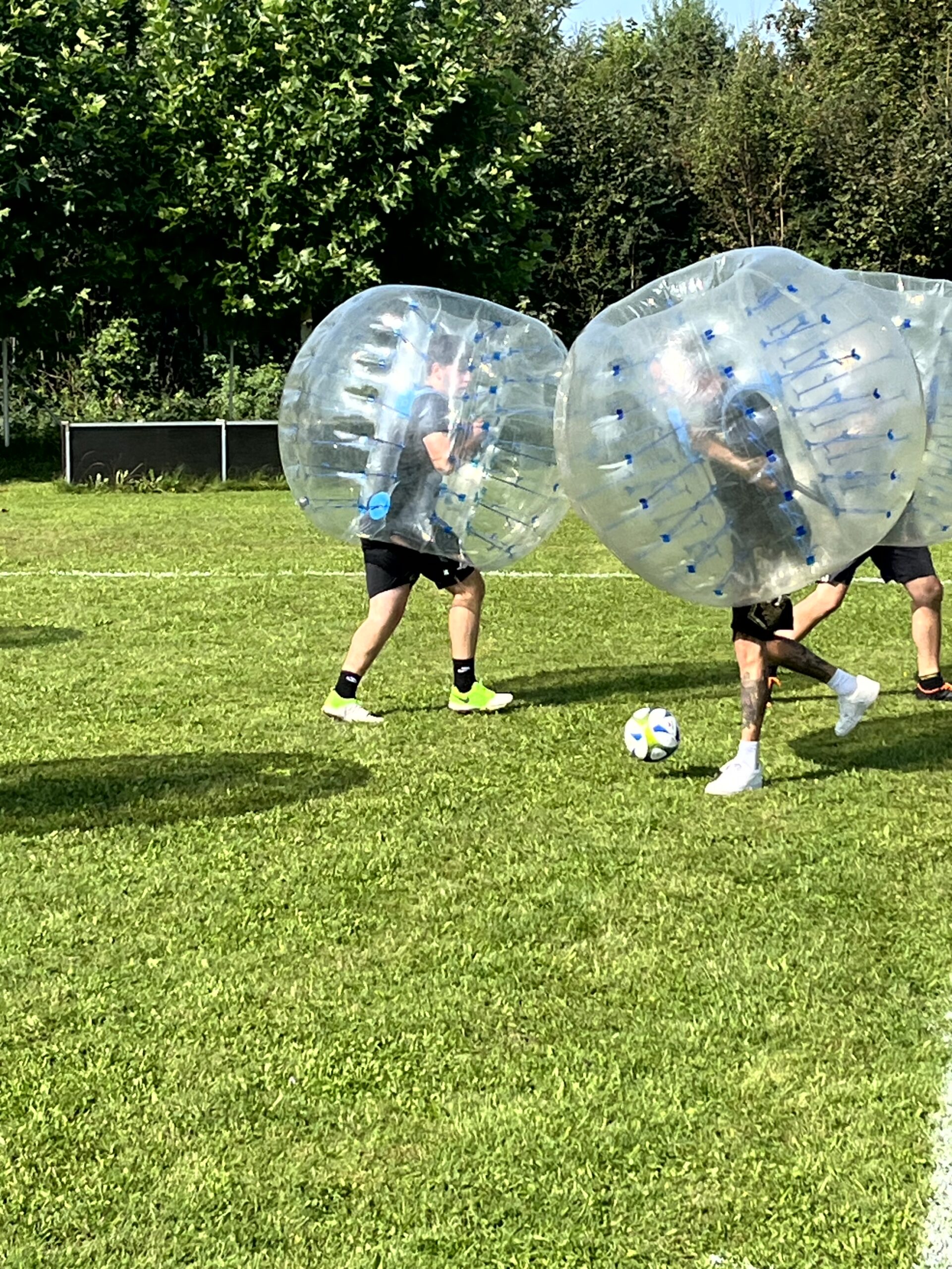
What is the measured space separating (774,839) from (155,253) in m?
20.5

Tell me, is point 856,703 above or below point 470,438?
below

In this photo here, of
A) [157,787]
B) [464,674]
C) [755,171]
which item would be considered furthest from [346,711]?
[755,171]

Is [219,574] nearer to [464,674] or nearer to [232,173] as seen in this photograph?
[464,674]

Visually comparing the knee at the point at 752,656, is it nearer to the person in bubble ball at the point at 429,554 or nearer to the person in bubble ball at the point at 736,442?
the person in bubble ball at the point at 736,442

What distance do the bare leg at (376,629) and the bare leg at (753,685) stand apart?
2031 millimetres

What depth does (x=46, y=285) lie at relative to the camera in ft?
79.5

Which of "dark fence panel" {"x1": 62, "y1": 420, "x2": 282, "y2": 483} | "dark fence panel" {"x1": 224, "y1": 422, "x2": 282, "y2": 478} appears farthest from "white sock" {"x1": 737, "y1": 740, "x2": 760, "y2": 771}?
"dark fence panel" {"x1": 224, "y1": 422, "x2": 282, "y2": 478}

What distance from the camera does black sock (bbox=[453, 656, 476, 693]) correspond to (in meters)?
8.45

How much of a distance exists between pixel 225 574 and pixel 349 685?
18.8 feet

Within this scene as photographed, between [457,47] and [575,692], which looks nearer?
[575,692]

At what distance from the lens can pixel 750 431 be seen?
5.87 metres

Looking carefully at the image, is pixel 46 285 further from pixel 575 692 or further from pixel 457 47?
pixel 575 692

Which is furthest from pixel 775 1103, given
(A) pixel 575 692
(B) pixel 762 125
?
(B) pixel 762 125

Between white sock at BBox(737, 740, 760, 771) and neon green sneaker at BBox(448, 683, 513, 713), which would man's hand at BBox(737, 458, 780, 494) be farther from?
neon green sneaker at BBox(448, 683, 513, 713)
